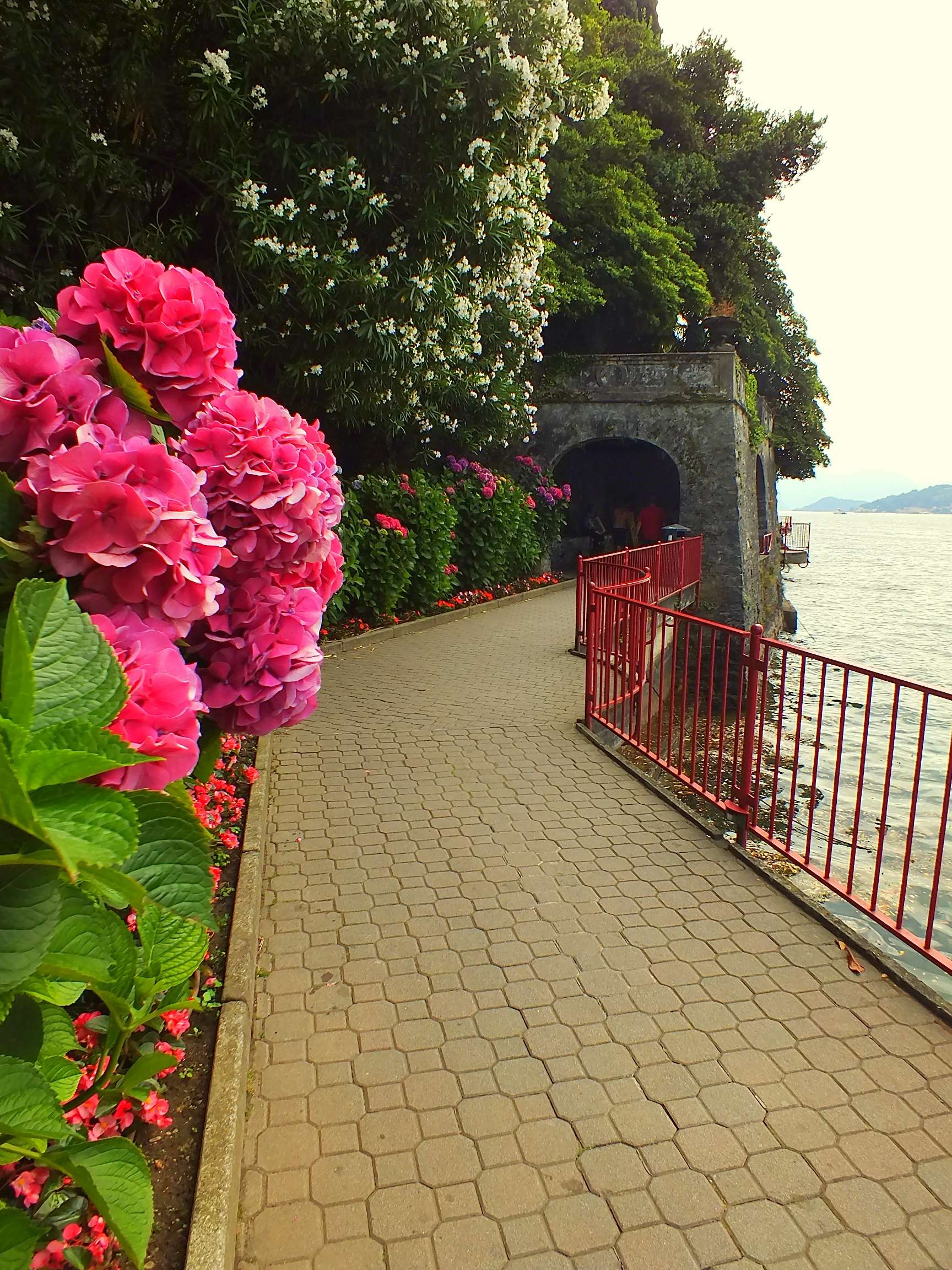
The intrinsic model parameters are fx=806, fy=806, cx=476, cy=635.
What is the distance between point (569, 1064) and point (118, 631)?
8.42 feet

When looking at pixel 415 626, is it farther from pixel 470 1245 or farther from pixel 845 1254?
pixel 845 1254

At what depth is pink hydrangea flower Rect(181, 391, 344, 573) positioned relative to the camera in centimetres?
148

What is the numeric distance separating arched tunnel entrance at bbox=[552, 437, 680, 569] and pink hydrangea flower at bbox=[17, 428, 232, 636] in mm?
23495

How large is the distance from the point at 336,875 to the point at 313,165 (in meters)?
7.30

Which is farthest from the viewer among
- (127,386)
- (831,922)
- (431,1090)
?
(831,922)

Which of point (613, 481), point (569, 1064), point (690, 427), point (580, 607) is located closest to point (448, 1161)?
point (569, 1064)

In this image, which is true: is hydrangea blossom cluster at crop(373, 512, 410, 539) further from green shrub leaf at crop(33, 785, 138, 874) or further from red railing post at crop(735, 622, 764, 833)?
green shrub leaf at crop(33, 785, 138, 874)

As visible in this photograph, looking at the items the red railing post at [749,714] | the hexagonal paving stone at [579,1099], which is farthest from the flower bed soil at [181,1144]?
the red railing post at [749,714]

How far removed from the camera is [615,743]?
7.27m

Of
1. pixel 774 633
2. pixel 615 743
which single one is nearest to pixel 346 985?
pixel 615 743

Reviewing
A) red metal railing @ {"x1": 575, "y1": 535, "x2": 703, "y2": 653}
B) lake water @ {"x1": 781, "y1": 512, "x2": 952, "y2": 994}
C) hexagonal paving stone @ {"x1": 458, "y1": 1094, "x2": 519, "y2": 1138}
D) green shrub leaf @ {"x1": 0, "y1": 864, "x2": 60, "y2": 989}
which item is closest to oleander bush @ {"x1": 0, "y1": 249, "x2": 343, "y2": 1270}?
green shrub leaf @ {"x1": 0, "y1": 864, "x2": 60, "y2": 989}

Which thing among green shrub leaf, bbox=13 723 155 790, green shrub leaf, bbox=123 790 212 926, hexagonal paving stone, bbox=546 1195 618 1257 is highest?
green shrub leaf, bbox=13 723 155 790

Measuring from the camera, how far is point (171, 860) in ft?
3.73

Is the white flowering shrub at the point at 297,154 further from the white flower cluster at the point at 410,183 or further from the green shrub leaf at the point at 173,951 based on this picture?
the green shrub leaf at the point at 173,951
